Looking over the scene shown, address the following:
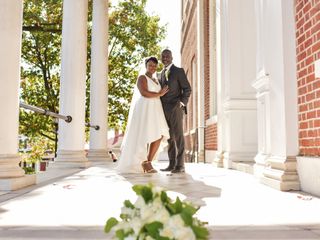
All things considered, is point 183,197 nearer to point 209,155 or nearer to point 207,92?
point 209,155

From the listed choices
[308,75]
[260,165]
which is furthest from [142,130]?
[308,75]

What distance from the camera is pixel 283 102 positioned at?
4.01m

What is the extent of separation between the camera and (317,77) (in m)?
3.47

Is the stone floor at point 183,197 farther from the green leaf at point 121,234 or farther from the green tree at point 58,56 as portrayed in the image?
the green tree at point 58,56

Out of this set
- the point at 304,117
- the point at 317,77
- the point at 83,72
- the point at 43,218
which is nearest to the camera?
the point at 43,218

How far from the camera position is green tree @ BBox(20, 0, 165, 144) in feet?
55.3

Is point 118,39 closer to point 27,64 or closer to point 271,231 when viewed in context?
point 27,64

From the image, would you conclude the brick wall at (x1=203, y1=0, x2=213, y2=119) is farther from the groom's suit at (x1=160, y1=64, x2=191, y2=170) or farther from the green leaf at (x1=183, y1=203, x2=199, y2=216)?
the green leaf at (x1=183, y1=203, x2=199, y2=216)

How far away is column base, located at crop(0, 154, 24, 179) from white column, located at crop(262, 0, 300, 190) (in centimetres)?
306

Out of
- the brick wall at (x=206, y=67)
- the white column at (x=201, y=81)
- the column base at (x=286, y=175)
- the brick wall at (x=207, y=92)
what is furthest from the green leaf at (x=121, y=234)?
the white column at (x=201, y=81)

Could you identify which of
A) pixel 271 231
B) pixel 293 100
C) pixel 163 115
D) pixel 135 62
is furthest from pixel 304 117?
pixel 135 62

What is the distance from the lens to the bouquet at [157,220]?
809 mm

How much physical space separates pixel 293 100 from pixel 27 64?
1592cm

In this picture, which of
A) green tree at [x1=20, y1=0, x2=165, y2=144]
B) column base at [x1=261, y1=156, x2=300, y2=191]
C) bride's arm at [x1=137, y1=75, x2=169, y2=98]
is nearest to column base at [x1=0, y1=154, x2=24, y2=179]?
bride's arm at [x1=137, y1=75, x2=169, y2=98]
